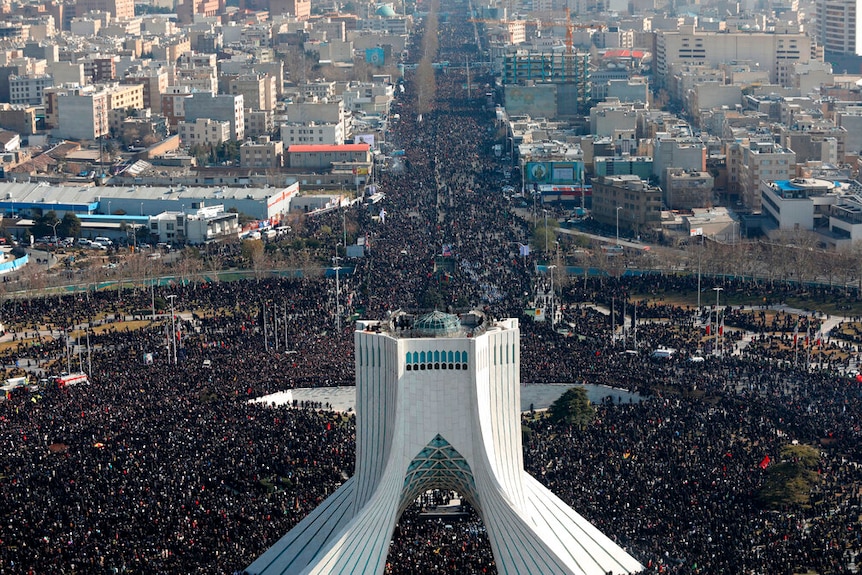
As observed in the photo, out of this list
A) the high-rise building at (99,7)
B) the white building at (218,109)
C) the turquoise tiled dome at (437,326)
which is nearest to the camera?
the turquoise tiled dome at (437,326)

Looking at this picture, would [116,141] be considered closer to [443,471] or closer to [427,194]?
[427,194]

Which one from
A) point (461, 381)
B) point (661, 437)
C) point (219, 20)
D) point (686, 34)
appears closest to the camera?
point (461, 381)

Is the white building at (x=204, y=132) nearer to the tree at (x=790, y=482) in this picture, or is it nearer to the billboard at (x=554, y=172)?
the billboard at (x=554, y=172)

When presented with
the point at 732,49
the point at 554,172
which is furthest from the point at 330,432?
the point at 732,49

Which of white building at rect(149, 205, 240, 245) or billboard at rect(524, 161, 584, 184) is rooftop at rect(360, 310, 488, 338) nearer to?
white building at rect(149, 205, 240, 245)

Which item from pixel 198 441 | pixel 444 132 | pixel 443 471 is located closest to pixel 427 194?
pixel 444 132

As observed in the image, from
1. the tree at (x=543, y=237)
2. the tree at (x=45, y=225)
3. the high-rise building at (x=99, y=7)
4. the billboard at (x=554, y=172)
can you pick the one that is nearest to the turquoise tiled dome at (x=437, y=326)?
the tree at (x=543, y=237)

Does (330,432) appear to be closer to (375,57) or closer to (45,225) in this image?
(45,225)
